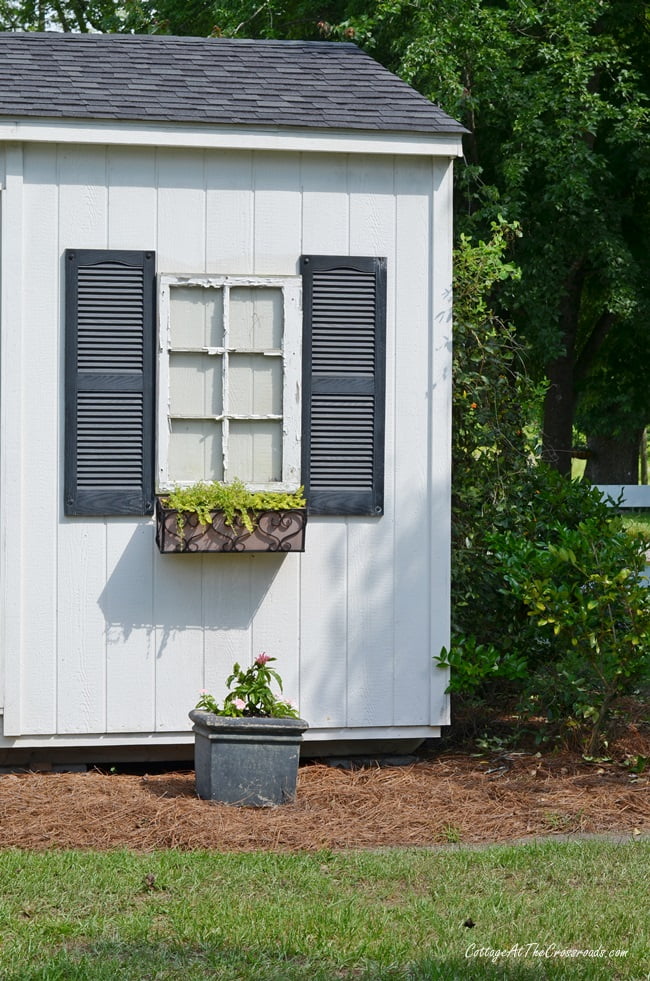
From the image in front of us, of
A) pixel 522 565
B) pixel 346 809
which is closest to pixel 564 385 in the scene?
pixel 522 565

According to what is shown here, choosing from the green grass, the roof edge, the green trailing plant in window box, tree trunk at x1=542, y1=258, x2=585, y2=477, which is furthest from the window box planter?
tree trunk at x1=542, y1=258, x2=585, y2=477

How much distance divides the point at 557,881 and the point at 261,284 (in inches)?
117

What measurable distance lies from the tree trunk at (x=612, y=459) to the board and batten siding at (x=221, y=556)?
46.8ft

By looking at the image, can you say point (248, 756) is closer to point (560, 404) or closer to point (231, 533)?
point (231, 533)

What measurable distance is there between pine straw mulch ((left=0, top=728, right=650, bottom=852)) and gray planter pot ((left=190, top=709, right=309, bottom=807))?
0.26 ft

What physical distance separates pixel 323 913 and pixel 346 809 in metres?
1.32

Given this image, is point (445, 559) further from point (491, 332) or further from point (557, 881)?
point (557, 881)

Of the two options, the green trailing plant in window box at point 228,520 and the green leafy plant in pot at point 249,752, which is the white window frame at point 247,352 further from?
the green leafy plant in pot at point 249,752

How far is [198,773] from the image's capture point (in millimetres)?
5371

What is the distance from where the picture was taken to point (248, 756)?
522 centimetres

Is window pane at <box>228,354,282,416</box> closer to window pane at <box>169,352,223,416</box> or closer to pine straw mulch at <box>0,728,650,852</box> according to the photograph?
window pane at <box>169,352,223,416</box>

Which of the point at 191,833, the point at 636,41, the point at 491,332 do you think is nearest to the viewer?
the point at 191,833

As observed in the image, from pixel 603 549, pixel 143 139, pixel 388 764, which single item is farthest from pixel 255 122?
pixel 388 764

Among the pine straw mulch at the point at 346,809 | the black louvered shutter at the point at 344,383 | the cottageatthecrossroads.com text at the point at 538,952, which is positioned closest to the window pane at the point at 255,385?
the black louvered shutter at the point at 344,383
